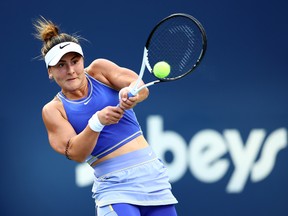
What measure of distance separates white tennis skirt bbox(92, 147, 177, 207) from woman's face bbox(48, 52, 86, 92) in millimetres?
447

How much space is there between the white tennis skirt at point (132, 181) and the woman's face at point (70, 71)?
0.45m

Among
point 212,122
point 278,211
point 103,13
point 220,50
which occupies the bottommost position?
point 278,211

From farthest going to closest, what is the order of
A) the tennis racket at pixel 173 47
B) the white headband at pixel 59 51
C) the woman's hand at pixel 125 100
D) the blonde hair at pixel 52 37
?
the tennis racket at pixel 173 47 → the blonde hair at pixel 52 37 → the white headband at pixel 59 51 → the woman's hand at pixel 125 100

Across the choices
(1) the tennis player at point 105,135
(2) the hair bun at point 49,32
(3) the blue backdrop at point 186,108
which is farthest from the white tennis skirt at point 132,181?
(3) the blue backdrop at point 186,108

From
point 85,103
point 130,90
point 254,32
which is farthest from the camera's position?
point 254,32

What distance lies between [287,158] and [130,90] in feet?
10.5

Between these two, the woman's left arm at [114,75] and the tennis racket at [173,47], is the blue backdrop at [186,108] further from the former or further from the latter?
the woman's left arm at [114,75]

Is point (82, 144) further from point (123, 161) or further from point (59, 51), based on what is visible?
point (59, 51)

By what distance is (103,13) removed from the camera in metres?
6.12

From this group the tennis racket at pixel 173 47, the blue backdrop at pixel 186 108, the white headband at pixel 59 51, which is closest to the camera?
the white headband at pixel 59 51

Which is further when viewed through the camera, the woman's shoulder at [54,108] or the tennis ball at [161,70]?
the woman's shoulder at [54,108]

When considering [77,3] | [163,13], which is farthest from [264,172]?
[77,3]

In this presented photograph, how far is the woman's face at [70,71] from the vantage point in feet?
12.8

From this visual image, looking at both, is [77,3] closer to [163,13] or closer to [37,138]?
[163,13]
